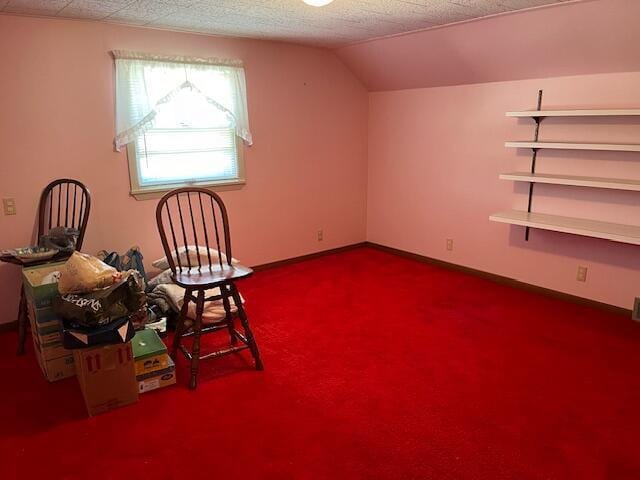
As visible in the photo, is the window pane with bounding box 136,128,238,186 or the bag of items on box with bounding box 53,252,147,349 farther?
the window pane with bounding box 136,128,238,186

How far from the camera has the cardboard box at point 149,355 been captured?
2488mm

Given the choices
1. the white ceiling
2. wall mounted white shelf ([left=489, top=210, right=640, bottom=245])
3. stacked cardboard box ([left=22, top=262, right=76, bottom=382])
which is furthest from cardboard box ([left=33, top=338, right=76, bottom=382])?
wall mounted white shelf ([left=489, top=210, right=640, bottom=245])

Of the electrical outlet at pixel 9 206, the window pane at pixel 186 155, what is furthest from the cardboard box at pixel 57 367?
the window pane at pixel 186 155

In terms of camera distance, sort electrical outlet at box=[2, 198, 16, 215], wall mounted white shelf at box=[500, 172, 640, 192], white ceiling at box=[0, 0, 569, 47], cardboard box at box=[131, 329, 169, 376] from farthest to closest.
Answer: electrical outlet at box=[2, 198, 16, 215]
wall mounted white shelf at box=[500, 172, 640, 192]
white ceiling at box=[0, 0, 569, 47]
cardboard box at box=[131, 329, 169, 376]

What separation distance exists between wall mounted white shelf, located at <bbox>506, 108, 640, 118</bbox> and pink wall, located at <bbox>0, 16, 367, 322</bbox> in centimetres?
190

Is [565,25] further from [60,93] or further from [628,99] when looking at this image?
[60,93]

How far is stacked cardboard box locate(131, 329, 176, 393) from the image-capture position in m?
2.49

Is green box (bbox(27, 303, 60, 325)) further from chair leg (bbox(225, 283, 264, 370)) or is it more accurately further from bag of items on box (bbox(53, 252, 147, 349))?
chair leg (bbox(225, 283, 264, 370))

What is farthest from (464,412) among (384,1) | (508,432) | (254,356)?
(384,1)

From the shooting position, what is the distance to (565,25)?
3.03 m

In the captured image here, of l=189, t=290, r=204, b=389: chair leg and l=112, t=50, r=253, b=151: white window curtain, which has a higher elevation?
l=112, t=50, r=253, b=151: white window curtain

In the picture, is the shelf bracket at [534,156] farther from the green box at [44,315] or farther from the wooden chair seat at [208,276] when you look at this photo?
the green box at [44,315]

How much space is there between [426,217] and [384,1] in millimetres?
2343

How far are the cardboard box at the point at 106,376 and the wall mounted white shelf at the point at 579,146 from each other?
3.07m
